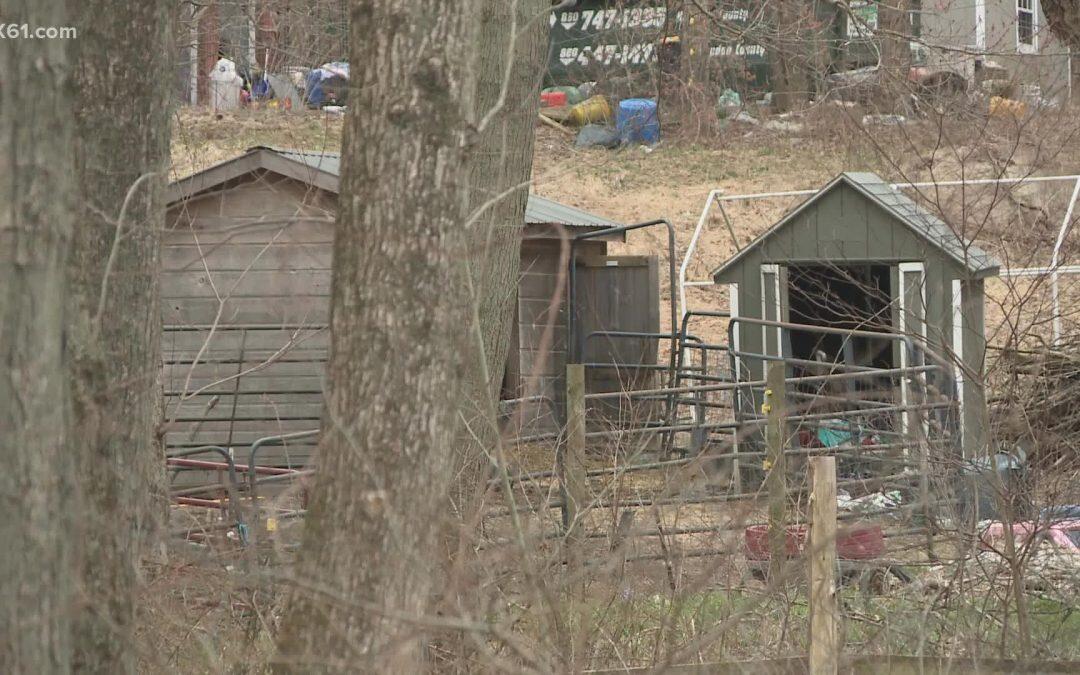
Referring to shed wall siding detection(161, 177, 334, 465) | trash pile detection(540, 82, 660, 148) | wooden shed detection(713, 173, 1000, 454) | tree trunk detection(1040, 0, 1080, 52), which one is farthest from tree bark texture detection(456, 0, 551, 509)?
trash pile detection(540, 82, 660, 148)

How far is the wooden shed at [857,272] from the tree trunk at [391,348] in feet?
23.9

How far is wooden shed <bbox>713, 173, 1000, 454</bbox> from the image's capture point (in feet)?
35.3

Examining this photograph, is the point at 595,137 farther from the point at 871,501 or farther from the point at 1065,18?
the point at 871,501

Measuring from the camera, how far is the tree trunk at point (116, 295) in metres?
3.80

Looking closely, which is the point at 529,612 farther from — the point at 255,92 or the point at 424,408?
the point at 255,92

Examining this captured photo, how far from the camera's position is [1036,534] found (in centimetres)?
582

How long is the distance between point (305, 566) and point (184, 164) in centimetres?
1555

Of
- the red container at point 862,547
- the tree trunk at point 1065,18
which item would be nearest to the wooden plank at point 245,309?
the red container at point 862,547

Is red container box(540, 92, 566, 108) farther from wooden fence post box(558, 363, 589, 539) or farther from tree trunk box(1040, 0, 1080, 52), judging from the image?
wooden fence post box(558, 363, 589, 539)

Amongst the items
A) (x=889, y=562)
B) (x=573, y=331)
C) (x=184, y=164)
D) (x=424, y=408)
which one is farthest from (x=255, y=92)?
(x=424, y=408)

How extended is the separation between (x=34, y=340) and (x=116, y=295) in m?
1.42

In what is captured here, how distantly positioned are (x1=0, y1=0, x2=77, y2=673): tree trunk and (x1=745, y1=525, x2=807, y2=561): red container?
14.9ft

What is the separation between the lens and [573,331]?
14.5 metres

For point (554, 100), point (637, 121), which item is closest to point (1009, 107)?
point (637, 121)
